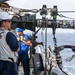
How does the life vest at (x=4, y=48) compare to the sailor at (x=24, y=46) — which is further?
the sailor at (x=24, y=46)

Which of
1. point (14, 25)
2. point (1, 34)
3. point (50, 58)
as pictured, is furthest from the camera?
point (14, 25)

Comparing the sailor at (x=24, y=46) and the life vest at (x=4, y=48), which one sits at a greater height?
the life vest at (x=4, y=48)

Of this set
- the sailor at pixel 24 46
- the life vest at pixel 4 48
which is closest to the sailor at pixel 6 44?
the life vest at pixel 4 48

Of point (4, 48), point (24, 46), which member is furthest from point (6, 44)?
point (24, 46)

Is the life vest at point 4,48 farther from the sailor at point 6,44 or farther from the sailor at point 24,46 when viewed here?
the sailor at point 24,46

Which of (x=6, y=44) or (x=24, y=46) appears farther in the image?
(x=24, y=46)

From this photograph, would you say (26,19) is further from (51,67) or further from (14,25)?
(51,67)

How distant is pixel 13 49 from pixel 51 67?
2.70 metres

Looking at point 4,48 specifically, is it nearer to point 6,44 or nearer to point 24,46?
point 6,44

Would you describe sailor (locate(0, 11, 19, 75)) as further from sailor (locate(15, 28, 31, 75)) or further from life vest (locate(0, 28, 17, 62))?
sailor (locate(15, 28, 31, 75))

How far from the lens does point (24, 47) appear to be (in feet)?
39.4

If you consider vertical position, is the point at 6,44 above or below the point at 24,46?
above

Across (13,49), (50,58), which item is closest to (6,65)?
(13,49)

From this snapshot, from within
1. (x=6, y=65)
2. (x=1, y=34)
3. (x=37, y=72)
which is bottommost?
(x=37, y=72)
